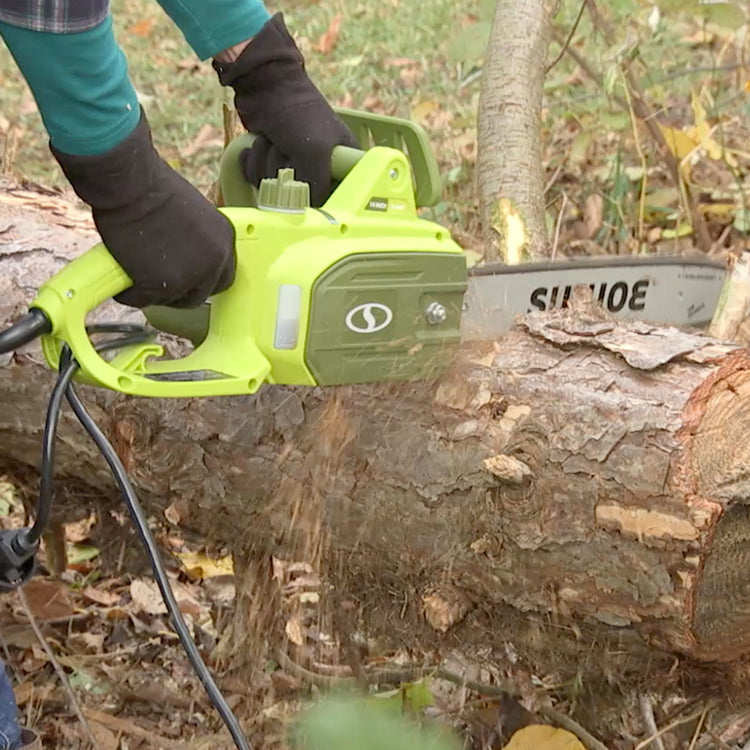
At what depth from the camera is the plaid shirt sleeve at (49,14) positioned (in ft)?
5.07

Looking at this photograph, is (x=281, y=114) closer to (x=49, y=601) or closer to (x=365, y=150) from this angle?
(x=365, y=150)

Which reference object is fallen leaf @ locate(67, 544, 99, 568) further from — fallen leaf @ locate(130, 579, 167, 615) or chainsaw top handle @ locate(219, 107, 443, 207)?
chainsaw top handle @ locate(219, 107, 443, 207)

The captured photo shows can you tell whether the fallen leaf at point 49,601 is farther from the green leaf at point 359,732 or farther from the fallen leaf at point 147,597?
the green leaf at point 359,732

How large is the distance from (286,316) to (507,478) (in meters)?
0.45

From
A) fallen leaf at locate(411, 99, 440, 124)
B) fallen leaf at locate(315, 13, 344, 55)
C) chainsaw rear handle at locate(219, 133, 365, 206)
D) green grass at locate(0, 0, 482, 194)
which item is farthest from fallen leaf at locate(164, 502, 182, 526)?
fallen leaf at locate(315, 13, 344, 55)

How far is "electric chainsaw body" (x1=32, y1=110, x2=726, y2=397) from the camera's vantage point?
1.74 meters

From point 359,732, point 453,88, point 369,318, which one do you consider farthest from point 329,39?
point 359,732

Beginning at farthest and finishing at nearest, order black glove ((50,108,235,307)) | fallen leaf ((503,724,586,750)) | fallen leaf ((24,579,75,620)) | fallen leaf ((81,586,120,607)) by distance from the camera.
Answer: fallen leaf ((81,586,120,607)) → fallen leaf ((24,579,75,620)) → fallen leaf ((503,724,586,750)) → black glove ((50,108,235,307))

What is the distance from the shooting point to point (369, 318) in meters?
1.87

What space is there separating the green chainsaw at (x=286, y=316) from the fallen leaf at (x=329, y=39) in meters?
4.03

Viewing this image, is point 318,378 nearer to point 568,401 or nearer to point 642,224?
point 568,401

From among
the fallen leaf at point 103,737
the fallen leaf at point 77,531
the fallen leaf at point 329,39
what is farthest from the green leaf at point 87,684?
the fallen leaf at point 329,39

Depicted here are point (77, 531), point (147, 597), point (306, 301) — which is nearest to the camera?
point (306, 301)

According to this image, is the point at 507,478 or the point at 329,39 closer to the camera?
the point at 507,478
